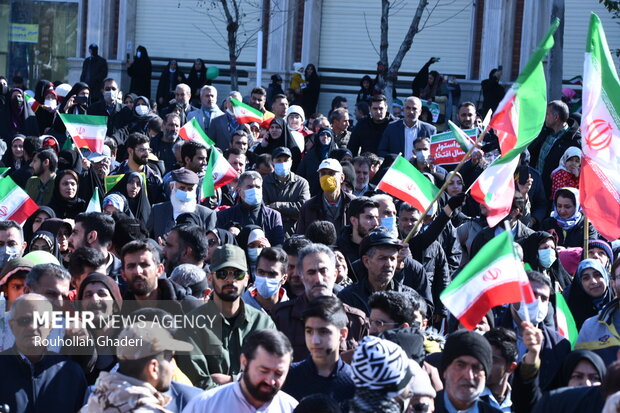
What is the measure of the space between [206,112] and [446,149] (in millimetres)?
4368

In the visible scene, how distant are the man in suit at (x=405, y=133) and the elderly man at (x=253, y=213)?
3514mm

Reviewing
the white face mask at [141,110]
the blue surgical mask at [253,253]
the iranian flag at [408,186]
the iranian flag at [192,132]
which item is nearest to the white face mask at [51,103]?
the white face mask at [141,110]

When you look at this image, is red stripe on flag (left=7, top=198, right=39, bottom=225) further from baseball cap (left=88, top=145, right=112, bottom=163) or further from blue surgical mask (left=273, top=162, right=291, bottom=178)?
blue surgical mask (left=273, top=162, right=291, bottom=178)

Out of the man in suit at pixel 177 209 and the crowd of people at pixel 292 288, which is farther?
the man in suit at pixel 177 209

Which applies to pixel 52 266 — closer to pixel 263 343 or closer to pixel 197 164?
pixel 263 343

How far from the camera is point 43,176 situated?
1228 cm

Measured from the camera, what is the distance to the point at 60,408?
247 inches

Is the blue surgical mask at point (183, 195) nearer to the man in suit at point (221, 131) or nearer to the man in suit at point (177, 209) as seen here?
the man in suit at point (177, 209)

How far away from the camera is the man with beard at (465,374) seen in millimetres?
6160

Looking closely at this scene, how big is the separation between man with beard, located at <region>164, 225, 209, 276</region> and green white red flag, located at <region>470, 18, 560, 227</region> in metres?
2.01

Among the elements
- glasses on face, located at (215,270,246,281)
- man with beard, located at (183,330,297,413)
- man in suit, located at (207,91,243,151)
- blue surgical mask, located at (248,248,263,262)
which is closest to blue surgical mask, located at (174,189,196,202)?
blue surgical mask, located at (248,248,263,262)

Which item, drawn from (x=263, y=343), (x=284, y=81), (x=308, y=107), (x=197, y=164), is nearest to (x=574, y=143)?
(x=197, y=164)

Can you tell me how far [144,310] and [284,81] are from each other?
21075 millimetres

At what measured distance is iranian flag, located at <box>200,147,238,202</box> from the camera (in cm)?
1219
